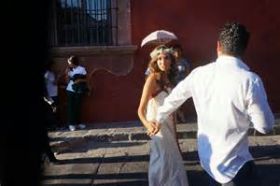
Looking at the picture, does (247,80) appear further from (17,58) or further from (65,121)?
(65,121)

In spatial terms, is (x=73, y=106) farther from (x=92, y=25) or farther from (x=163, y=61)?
(x=163, y=61)

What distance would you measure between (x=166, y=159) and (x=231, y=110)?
2.13 metres

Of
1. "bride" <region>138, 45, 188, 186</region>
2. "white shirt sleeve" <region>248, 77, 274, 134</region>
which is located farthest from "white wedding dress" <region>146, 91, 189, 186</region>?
"white shirt sleeve" <region>248, 77, 274, 134</region>

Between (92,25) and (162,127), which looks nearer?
(162,127)

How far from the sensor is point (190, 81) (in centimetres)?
365

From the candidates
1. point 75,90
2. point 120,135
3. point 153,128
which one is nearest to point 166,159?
point 153,128

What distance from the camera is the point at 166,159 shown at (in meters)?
5.42

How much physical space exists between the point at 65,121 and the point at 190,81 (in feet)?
24.1

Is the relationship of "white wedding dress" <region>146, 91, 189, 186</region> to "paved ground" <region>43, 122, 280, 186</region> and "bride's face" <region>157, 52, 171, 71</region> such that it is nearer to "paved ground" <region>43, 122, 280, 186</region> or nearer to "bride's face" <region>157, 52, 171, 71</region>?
"bride's face" <region>157, 52, 171, 71</region>

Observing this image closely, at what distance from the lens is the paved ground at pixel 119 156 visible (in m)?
6.95

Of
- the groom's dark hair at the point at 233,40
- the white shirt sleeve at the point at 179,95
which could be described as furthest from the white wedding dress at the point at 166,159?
the groom's dark hair at the point at 233,40

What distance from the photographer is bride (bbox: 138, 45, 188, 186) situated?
527 cm

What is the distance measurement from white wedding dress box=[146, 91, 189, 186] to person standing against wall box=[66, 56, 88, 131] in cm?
502

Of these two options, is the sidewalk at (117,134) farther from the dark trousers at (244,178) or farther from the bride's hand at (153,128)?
the dark trousers at (244,178)
